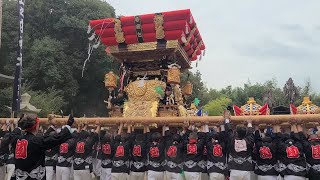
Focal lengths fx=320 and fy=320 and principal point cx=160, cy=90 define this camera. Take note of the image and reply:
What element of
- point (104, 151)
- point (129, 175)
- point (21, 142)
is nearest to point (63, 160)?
point (104, 151)

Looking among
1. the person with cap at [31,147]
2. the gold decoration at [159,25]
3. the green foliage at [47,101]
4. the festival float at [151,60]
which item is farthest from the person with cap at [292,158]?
the green foliage at [47,101]

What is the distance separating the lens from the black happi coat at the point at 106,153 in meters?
6.07

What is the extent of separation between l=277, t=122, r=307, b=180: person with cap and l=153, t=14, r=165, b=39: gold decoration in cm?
442

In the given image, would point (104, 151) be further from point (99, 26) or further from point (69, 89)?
point (69, 89)

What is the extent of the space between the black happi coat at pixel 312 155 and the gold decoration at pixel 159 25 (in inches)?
180

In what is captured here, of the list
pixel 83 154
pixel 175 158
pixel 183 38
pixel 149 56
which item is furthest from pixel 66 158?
pixel 183 38

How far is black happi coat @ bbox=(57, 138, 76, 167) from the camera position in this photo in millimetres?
6132

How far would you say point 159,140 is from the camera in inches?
229

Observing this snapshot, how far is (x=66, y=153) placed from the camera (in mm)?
6156

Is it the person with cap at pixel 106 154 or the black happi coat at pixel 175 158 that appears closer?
the black happi coat at pixel 175 158

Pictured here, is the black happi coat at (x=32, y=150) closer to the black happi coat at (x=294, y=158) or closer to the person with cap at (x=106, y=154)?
the person with cap at (x=106, y=154)

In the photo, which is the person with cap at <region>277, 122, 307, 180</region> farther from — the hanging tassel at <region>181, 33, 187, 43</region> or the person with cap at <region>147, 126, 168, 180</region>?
the hanging tassel at <region>181, 33, 187, 43</region>

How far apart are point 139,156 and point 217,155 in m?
1.43

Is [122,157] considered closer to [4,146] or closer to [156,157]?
[156,157]
